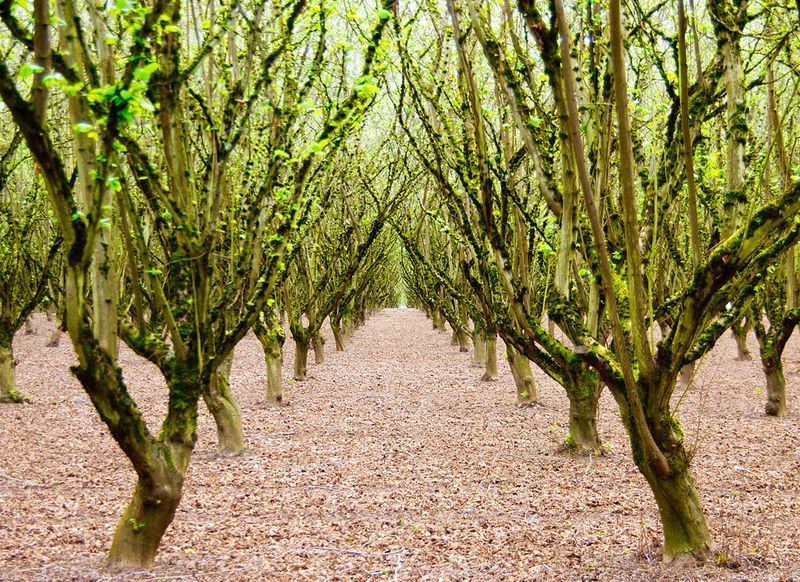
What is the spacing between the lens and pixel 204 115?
573 cm

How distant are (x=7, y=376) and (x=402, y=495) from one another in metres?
Answer: 6.92

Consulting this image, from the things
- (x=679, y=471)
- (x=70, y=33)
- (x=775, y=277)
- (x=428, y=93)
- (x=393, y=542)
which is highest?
(x=428, y=93)

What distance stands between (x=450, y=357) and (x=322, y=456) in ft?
34.4

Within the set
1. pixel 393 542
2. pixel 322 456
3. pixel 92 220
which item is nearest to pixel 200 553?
pixel 393 542

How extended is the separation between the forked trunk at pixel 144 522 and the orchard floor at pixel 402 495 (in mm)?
119

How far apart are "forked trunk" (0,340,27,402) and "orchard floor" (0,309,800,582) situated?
31cm

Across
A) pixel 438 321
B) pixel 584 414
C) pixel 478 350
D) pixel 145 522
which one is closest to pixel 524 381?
pixel 584 414

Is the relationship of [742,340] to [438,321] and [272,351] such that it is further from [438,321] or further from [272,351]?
[438,321]

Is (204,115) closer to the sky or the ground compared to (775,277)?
closer to the sky

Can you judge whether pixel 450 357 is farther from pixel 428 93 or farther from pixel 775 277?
pixel 428 93

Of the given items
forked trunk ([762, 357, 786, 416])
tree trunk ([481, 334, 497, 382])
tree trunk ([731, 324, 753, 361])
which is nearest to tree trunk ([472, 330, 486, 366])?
tree trunk ([481, 334, 497, 382])

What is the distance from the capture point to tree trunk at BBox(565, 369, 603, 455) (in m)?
6.62

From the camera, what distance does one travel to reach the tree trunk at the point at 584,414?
21.7ft

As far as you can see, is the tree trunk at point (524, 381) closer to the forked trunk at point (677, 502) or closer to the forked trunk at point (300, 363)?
the forked trunk at point (300, 363)
